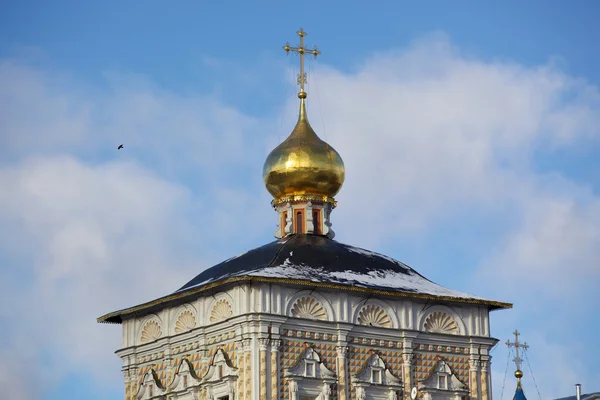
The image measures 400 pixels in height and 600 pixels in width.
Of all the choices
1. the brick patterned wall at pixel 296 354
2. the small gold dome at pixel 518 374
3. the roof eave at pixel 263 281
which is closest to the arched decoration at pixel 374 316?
the roof eave at pixel 263 281

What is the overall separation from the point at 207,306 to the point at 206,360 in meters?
1.27

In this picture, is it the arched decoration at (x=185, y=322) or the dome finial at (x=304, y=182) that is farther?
the dome finial at (x=304, y=182)

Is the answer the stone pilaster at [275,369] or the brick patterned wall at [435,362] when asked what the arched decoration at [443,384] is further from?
the stone pilaster at [275,369]

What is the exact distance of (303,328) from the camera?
46344mm

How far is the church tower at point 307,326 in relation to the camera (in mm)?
45906

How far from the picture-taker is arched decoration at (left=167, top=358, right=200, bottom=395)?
46.9 meters

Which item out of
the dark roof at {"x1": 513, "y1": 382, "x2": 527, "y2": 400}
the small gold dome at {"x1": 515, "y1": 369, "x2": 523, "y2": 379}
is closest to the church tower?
the small gold dome at {"x1": 515, "y1": 369, "x2": 523, "y2": 379}

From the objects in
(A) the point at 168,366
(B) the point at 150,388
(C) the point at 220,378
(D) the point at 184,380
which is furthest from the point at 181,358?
(C) the point at 220,378

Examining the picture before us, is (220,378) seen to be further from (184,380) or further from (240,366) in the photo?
(184,380)

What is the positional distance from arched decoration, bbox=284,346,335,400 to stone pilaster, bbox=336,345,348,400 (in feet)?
0.74

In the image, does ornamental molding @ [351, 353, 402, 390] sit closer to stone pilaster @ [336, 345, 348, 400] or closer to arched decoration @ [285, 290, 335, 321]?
stone pilaster @ [336, 345, 348, 400]

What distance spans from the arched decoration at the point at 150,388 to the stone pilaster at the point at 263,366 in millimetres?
3516

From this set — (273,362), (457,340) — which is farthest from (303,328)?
(457,340)

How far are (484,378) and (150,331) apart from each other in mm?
8080
